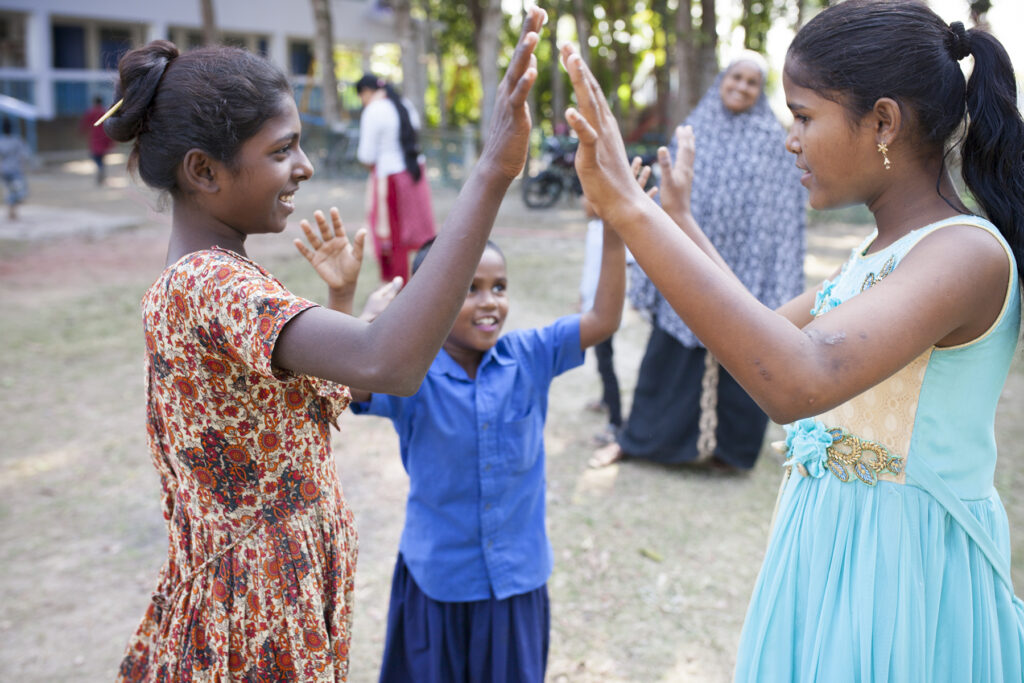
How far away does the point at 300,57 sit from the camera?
84.0 ft

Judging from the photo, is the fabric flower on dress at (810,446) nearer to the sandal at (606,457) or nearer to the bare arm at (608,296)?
the bare arm at (608,296)

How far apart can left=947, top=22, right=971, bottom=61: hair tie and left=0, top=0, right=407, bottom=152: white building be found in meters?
19.6

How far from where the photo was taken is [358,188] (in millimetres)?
16672

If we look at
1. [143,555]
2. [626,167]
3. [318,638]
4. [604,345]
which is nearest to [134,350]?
[143,555]

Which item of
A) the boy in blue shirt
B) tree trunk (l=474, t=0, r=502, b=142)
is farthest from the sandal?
tree trunk (l=474, t=0, r=502, b=142)

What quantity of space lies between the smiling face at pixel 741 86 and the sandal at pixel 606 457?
1.89 metres

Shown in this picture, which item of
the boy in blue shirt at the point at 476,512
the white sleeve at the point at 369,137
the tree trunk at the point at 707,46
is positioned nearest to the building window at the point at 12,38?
the tree trunk at the point at 707,46

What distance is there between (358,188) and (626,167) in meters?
16.0

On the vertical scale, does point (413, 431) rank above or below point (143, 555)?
above

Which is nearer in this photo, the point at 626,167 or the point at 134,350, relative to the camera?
the point at 626,167

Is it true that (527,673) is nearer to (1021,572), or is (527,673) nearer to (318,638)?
(318,638)

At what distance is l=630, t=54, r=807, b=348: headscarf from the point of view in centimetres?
406

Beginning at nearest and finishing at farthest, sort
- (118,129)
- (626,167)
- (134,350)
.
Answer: (626,167)
(118,129)
(134,350)

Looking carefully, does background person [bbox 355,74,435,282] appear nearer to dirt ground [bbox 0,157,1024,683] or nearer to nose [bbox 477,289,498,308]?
dirt ground [bbox 0,157,1024,683]
